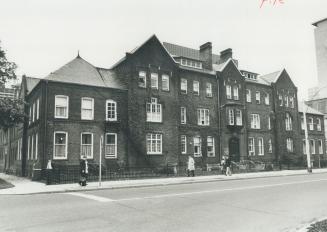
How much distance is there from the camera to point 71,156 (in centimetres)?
2698

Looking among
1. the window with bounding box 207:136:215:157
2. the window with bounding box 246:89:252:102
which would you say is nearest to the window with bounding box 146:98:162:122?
the window with bounding box 207:136:215:157

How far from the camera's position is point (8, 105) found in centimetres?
2675

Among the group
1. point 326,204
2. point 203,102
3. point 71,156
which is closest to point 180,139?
point 203,102

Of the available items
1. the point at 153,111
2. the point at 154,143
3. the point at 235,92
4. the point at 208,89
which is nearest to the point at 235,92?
the point at 235,92

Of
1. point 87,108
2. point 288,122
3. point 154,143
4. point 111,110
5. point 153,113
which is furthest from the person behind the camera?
point 288,122

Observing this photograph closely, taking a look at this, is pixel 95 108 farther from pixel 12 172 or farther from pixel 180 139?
pixel 12 172

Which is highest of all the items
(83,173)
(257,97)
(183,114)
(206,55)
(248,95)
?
(206,55)

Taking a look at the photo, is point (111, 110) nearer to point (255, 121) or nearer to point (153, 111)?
point (153, 111)

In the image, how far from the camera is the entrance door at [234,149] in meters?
37.3

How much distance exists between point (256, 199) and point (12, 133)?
36801 millimetres

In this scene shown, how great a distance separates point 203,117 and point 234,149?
5.61 meters

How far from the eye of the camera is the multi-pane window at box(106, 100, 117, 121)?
29.5 meters

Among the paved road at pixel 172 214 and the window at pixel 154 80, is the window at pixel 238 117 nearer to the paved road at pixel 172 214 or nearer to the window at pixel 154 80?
the window at pixel 154 80

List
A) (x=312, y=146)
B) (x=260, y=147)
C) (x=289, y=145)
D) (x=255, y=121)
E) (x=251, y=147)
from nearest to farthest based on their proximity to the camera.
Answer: (x=251, y=147)
(x=260, y=147)
(x=255, y=121)
(x=289, y=145)
(x=312, y=146)
